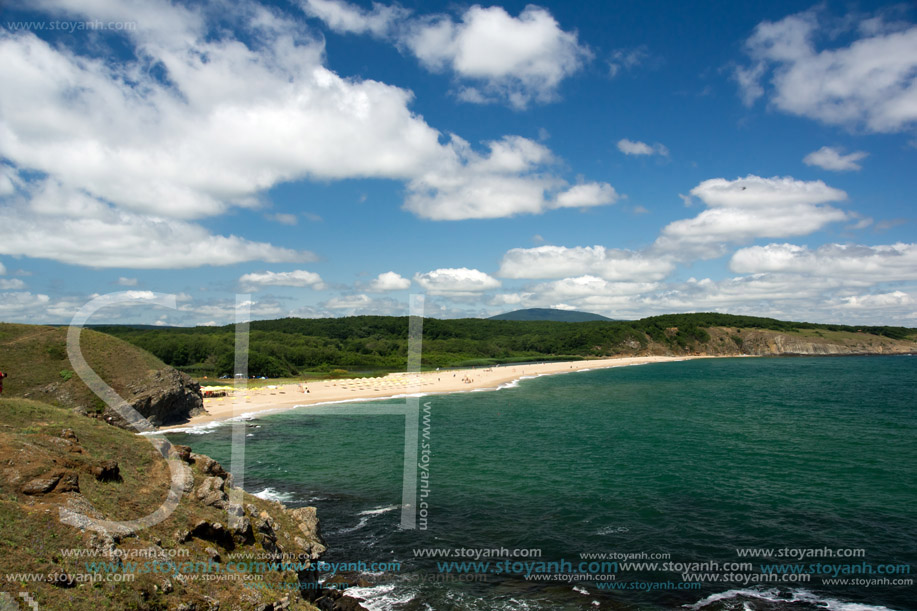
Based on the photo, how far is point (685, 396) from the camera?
2453 inches

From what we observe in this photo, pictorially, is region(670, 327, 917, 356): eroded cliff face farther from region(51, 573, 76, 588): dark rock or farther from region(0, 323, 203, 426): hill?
region(51, 573, 76, 588): dark rock

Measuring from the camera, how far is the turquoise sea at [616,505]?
1409cm

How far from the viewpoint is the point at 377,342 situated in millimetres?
127375

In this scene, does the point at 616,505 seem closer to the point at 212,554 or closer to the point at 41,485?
the point at 212,554

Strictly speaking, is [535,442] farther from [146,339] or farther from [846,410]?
[146,339]

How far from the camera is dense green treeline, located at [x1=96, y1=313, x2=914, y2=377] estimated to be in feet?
273

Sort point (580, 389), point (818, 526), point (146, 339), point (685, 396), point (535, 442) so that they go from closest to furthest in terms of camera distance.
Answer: point (818, 526) < point (535, 442) < point (685, 396) < point (580, 389) < point (146, 339)

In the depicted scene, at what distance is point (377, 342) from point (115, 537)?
11903cm

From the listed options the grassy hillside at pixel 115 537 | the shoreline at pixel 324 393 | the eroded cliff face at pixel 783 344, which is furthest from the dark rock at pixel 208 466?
the eroded cliff face at pixel 783 344

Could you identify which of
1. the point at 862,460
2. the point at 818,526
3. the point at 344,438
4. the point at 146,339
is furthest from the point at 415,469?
the point at 146,339

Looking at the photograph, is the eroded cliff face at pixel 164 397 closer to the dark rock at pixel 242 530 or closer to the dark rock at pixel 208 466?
the dark rock at pixel 208 466

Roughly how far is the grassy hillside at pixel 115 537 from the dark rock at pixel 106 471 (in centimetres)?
3

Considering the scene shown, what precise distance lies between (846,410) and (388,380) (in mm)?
56059

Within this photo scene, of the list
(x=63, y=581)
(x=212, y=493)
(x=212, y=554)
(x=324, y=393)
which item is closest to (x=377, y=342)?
(x=324, y=393)
